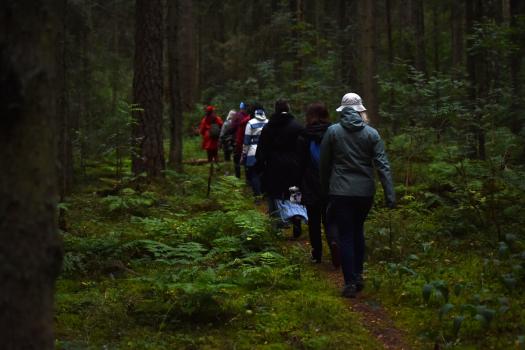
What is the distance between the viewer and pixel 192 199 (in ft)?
39.9

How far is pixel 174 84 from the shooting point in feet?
50.3

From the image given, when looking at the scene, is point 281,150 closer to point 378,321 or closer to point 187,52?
point 378,321

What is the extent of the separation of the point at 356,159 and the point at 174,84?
9.46m

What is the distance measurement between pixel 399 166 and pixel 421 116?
1921 mm

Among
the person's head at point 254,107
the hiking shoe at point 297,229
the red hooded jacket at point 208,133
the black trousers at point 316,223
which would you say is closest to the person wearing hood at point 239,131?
the person's head at point 254,107

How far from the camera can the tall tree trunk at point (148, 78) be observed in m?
12.8

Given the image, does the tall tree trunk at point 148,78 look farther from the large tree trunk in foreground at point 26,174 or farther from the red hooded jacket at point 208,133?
the large tree trunk in foreground at point 26,174

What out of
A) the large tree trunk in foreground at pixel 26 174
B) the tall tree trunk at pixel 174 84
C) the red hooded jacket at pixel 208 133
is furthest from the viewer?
the red hooded jacket at pixel 208 133

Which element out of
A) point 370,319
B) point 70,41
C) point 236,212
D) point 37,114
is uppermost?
point 70,41

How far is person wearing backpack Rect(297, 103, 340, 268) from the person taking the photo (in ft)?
26.1

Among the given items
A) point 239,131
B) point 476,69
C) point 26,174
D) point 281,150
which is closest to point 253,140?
point 239,131

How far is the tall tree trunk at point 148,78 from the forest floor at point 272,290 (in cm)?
341

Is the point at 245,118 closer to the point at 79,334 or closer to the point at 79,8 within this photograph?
the point at 79,8

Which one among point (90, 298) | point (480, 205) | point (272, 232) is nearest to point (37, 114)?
point (90, 298)
